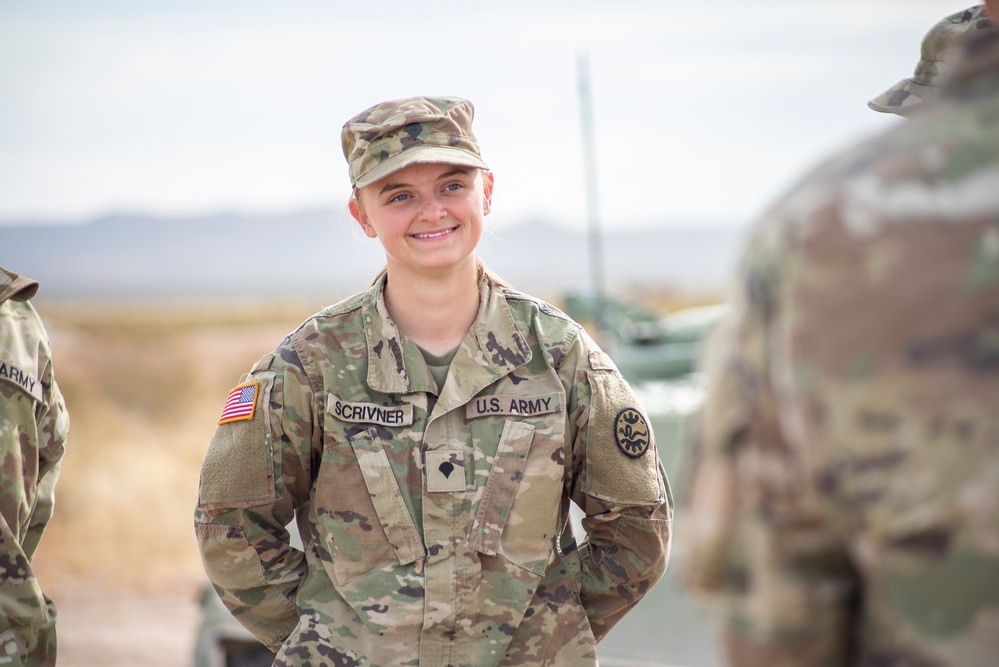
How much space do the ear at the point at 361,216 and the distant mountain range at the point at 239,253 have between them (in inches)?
5172

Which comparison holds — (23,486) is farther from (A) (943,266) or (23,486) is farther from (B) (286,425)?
(A) (943,266)

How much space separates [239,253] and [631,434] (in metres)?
185

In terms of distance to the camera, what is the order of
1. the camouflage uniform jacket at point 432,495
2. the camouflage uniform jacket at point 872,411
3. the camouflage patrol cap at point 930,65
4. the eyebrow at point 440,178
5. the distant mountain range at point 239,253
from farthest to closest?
1. the distant mountain range at point 239,253
2. the camouflage patrol cap at point 930,65
3. the eyebrow at point 440,178
4. the camouflage uniform jacket at point 432,495
5. the camouflage uniform jacket at point 872,411

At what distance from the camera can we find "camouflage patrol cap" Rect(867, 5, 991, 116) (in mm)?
3301

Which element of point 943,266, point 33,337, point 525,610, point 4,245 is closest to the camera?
point 943,266

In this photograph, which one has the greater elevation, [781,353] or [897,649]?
[781,353]

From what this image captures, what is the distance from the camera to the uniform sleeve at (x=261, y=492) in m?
2.65

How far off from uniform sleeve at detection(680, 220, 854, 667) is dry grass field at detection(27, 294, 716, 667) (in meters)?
3.98

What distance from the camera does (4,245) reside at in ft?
499

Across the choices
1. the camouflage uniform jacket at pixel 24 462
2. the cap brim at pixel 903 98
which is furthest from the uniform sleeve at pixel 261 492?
the cap brim at pixel 903 98

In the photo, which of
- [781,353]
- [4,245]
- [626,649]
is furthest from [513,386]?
[4,245]

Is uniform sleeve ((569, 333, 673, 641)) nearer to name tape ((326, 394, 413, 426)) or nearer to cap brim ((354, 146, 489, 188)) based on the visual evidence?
name tape ((326, 394, 413, 426))

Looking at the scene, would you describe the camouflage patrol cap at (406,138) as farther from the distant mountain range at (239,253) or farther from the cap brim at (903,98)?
the distant mountain range at (239,253)

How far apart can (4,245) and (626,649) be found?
162 metres
